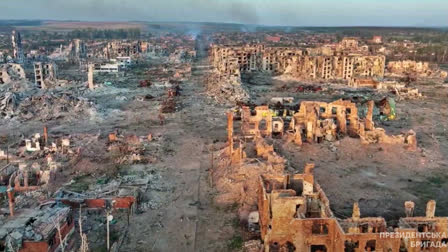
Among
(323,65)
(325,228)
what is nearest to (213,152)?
(325,228)

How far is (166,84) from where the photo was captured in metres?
64.1

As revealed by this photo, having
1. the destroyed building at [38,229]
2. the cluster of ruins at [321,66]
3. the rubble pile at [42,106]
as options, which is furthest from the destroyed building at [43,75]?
the destroyed building at [38,229]

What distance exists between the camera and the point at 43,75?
6200cm

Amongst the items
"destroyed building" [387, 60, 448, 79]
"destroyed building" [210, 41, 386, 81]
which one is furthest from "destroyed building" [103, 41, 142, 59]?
"destroyed building" [387, 60, 448, 79]

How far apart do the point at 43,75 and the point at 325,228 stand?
55.4 m

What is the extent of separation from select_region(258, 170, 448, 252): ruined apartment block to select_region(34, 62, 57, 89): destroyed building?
48.7m

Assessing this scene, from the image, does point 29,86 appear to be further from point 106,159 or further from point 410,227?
point 410,227

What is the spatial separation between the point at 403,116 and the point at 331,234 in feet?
100

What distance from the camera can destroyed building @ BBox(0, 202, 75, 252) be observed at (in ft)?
55.6

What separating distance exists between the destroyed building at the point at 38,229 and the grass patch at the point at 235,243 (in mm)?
7005

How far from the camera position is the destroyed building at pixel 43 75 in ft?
193

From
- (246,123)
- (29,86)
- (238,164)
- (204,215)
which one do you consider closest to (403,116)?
(246,123)

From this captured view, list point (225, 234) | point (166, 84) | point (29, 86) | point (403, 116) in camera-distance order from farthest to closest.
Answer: point (166, 84) → point (29, 86) → point (403, 116) → point (225, 234)

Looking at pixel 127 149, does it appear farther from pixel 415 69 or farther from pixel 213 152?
pixel 415 69
